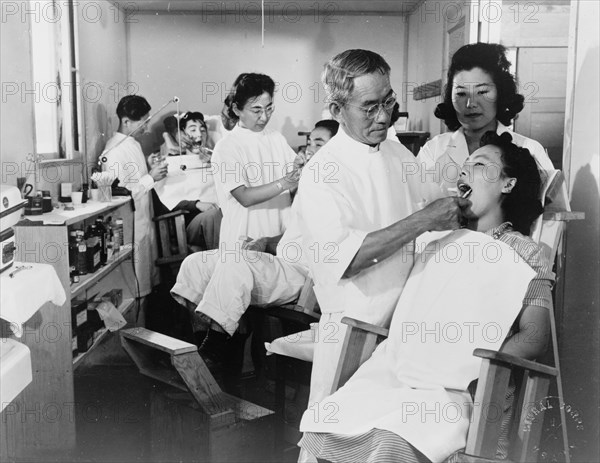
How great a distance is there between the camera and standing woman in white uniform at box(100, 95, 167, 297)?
201 inches

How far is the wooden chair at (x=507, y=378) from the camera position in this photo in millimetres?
1752

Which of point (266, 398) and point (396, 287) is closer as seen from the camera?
point (396, 287)

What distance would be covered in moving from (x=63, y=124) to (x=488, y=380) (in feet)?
12.0

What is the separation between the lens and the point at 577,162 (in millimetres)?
2504

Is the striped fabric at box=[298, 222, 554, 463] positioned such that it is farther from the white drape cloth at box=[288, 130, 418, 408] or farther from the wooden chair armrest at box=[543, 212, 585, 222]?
the white drape cloth at box=[288, 130, 418, 408]

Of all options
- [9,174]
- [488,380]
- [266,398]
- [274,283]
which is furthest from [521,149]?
[9,174]

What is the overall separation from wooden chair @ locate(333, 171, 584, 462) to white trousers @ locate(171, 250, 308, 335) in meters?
1.29

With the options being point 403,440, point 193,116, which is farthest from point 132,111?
point 403,440

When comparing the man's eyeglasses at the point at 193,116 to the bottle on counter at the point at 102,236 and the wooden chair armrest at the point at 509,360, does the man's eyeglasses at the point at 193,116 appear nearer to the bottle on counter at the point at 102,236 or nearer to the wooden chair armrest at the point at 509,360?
the bottle on counter at the point at 102,236

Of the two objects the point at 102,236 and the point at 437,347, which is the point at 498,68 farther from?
the point at 102,236

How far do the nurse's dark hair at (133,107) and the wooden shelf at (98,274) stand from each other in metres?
1.07

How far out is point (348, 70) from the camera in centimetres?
205

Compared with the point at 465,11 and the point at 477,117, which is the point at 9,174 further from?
the point at 465,11

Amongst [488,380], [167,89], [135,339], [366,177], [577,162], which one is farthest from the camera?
[167,89]
